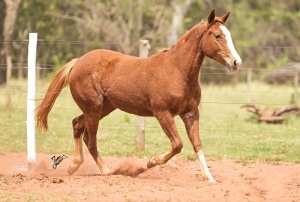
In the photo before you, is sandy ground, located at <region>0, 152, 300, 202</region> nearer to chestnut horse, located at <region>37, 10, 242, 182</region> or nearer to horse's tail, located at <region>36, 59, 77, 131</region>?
chestnut horse, located at <region>37, 10, 242, 182</region>

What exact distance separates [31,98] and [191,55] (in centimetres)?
265

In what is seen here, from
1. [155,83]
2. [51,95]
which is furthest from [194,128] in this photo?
[51,95]

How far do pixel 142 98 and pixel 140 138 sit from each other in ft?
9.15

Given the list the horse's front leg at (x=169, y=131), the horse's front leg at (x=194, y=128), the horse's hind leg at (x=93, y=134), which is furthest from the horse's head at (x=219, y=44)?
the horse's hind leg at (x=93, y=134)

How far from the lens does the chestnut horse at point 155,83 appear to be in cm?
835

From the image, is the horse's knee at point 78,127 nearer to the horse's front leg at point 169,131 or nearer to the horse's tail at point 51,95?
the horse's tail at point 51,95

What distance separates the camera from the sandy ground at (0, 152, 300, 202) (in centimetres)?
742

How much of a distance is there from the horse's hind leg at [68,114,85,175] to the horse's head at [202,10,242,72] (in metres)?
2.26

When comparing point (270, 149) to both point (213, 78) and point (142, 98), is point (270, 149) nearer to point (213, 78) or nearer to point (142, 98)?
point (142, 98)

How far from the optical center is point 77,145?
9555mm

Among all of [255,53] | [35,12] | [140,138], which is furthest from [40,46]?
[140,138]

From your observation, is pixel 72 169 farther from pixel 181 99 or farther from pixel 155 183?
pixel 181 99

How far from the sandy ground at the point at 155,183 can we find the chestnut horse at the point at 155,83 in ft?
1.33

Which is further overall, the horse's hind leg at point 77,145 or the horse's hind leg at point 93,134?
the horse's hind leg at point 77,145
